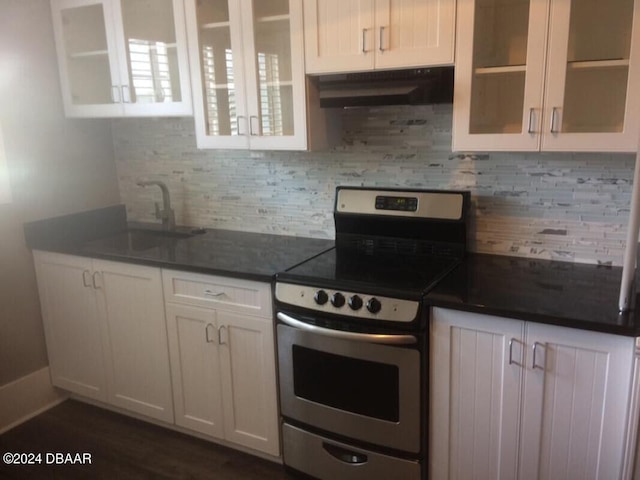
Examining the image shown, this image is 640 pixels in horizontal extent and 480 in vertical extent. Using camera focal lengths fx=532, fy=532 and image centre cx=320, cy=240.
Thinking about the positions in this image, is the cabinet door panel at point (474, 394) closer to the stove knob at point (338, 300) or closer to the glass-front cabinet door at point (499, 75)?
the stove knob at point (338, 300)

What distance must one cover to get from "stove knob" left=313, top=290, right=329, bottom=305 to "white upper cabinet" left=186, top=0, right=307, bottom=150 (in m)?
0.70

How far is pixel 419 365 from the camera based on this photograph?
1917 mm

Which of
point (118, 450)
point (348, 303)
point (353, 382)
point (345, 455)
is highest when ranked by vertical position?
point (348, 303)

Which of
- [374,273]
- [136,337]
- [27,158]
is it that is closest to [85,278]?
[136,337]

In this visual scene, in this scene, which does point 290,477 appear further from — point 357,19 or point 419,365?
point 357,19

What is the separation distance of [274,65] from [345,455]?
1.68 meters

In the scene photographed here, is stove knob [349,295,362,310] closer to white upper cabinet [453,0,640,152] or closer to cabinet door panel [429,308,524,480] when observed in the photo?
cabinet door panel [429,308,524,480]

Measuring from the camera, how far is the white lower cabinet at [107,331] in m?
2.57

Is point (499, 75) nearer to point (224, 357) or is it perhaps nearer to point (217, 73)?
point (217, 73)

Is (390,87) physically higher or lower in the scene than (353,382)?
higher

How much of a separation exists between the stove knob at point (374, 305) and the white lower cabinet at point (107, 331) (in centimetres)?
108

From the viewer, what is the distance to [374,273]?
2.12 m

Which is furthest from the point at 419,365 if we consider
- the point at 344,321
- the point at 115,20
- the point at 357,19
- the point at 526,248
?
the point at 115,20

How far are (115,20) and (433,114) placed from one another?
166cm
